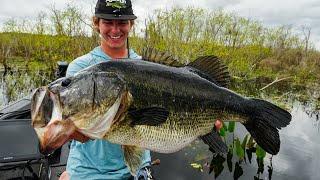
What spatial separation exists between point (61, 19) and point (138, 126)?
24320 millimetres

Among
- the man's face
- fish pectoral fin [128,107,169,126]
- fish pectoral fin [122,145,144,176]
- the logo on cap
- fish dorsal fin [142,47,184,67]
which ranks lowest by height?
fish pectoral fin [122,145,144,176]

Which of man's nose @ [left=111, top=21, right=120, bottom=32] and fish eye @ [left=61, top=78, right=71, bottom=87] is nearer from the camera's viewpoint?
fish eye @ [left=61, top=78, right=71, bottom=87]

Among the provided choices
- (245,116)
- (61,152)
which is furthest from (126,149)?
(61,152)

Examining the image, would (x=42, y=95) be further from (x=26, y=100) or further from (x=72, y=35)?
(x=72, y=35)

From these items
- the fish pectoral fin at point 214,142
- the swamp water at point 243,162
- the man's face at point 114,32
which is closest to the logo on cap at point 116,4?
the man's face at point 114,32

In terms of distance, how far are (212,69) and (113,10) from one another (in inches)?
38.0

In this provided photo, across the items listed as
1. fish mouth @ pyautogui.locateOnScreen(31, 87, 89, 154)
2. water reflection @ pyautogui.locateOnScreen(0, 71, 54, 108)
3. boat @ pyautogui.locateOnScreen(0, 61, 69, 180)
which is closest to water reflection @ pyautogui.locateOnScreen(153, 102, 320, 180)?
boat @ pyautogui.locateOnScreen(0, 61, 69, 180)

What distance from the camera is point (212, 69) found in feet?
9.41

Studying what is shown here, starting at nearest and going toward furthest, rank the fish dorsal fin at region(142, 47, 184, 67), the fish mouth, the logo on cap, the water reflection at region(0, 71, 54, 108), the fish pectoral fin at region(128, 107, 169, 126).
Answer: the fish mouth < the fish pectoral fin at region(128, 107, 169, 126) < the fish dorsal fin at region(142, 47, 184, 67) < the logo on cap < the water reflection at region(0, 71, 54, 108)

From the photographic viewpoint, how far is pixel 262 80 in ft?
87.8

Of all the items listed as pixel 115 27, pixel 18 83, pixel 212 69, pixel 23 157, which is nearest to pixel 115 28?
pixel 115 27

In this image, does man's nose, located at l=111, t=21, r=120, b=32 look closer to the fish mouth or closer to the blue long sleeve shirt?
the blue long sleeve shirt

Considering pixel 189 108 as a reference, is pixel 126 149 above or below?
below

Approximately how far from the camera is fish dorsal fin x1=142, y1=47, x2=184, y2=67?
270cm
